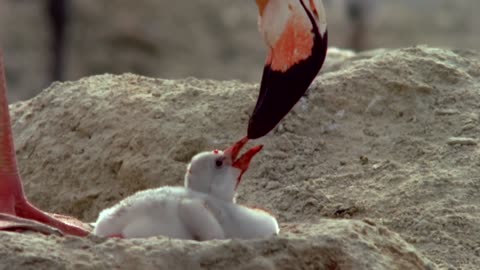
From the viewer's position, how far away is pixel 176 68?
430 inches

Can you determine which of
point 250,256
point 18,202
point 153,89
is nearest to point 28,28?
point 153,89

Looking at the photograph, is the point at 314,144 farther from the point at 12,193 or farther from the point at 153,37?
the point at 153,37

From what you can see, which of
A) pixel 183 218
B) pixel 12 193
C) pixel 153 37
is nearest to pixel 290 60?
pixel 183 218

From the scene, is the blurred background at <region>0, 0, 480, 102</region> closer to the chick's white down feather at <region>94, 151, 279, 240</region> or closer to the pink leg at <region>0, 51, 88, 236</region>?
the pink leg at <region>0, 51, 88, 236</region>

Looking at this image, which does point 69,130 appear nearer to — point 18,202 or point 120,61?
point 18,202

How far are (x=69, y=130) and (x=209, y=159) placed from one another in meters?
1.12

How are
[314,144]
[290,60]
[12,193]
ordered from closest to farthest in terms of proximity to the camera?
[290,60] < [12,193] < [314,144]

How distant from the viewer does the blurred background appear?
10.8 m

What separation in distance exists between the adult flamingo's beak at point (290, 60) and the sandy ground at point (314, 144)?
449 millimetres

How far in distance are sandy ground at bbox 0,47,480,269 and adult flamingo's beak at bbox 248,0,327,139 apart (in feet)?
1.47

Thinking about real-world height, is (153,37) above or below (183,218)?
below

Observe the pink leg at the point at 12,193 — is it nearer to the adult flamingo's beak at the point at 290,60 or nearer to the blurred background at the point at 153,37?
the adult flamingo's beak at the point at 290,60

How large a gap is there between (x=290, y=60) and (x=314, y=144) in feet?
2.77

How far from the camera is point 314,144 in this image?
3.60 m
